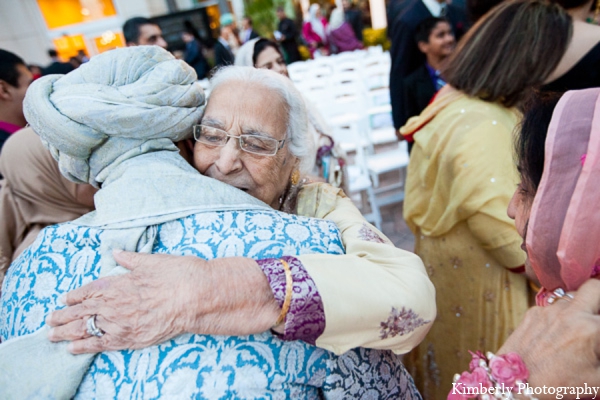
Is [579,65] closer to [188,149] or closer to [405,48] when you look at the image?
[188,149]

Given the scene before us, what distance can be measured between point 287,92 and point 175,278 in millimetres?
859

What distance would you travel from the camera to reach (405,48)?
3475mm

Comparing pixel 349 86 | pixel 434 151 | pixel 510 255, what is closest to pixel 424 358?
pixel 510 255

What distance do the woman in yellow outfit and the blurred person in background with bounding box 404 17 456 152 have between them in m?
1.39

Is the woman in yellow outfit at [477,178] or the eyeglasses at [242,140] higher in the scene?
the eyeglasses at [242,140]

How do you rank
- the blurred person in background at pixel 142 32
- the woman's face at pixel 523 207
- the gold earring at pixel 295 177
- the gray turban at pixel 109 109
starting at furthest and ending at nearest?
the blurred person in background at pixel 142 32 < the gold earring at pixel 295 177 < the woman's face at pixel 523 207 < the gray turban at pixel 109 109

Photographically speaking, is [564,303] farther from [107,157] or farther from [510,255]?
[107,157]

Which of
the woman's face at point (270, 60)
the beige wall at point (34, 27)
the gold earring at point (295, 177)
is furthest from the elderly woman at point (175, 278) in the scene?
the beige wall at point (34, 27)

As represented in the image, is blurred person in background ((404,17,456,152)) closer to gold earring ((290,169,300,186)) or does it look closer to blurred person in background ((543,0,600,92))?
blurred person in background ((543,0,600,92))

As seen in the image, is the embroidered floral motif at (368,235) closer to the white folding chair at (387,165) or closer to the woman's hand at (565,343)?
the woman's hand at (565,343)

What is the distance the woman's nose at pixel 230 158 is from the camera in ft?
4.23

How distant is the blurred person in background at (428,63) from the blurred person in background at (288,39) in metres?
7.22

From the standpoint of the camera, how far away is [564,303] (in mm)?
843

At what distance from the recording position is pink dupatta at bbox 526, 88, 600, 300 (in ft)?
2.61
